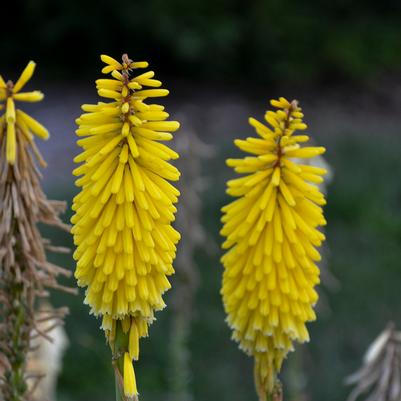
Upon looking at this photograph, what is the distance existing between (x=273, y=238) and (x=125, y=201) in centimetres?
44

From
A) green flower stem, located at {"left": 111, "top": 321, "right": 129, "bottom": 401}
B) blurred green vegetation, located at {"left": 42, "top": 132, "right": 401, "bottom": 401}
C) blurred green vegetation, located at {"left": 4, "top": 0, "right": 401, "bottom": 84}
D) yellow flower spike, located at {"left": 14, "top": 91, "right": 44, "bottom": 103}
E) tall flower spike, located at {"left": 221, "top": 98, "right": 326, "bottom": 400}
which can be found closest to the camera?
yellow flower spike, located at {"left": 14, "top": 91, "right": 44, "bottom": 103}

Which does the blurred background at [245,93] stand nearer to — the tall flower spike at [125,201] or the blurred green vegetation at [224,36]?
the blurred green vegetation at [224,36]

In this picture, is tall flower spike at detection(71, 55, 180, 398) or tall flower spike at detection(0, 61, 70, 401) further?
tall flower spike at detection(0, 61, 70, 401)

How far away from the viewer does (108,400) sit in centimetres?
690

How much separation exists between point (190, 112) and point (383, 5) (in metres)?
5.10

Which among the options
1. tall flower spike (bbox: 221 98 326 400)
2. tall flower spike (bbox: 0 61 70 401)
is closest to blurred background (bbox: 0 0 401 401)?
tall flower spike (bbox: 0 61 70 401)

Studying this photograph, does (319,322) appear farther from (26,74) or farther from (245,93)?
(245,93)

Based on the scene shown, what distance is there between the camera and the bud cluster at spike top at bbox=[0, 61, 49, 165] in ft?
6.78

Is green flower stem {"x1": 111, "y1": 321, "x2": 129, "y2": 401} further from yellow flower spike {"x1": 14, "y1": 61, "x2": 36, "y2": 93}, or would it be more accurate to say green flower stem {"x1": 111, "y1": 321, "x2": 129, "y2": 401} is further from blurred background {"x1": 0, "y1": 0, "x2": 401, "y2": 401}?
blurred background {"x1": 0, "y1": 0, "x2": 401, "y2": 401}

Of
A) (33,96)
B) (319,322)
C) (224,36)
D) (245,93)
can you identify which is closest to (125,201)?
(33,96)

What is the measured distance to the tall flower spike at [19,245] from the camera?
2293 mm

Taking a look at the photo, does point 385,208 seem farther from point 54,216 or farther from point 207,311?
point 54,216

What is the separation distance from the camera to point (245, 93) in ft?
52.0

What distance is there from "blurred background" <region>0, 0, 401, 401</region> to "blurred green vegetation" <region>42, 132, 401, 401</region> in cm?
2
